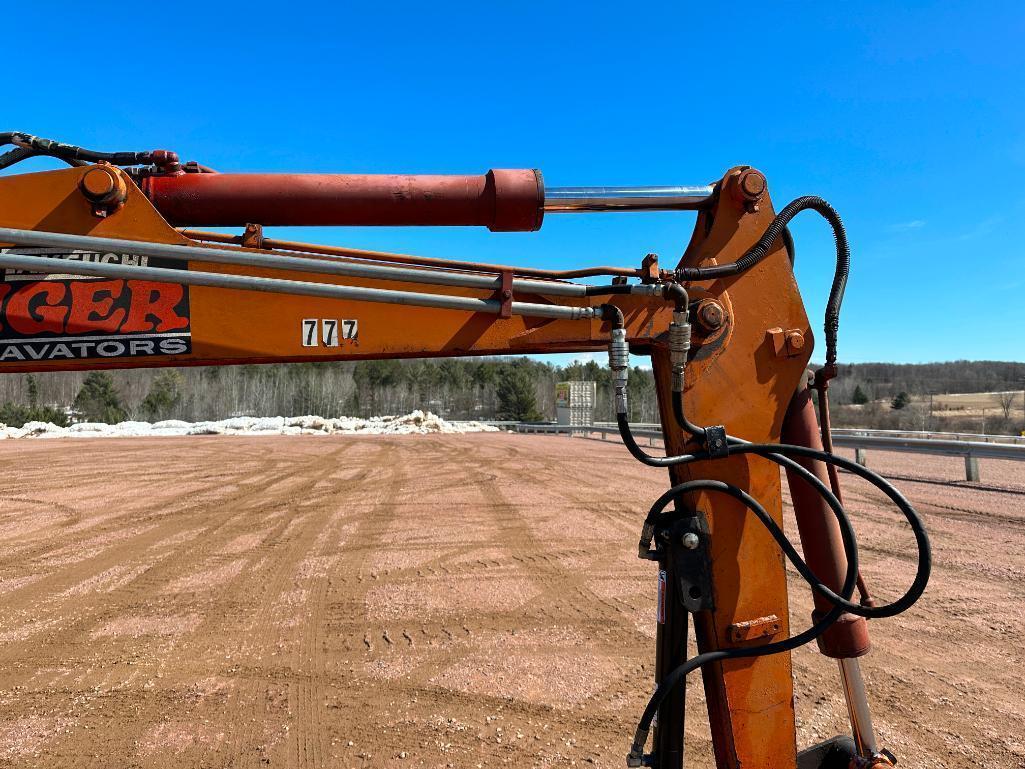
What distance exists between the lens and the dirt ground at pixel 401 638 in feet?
10.7

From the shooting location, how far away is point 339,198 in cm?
210

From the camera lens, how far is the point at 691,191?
2174 mm

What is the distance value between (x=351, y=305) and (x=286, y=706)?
9.51 feet

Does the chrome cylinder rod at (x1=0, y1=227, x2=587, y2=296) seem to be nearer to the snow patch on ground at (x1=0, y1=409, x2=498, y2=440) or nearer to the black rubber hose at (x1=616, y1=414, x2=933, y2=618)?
the black rubber hose at (x1=616, y1=414, x2=933, y2=618)

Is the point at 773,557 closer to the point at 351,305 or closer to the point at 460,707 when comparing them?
the point at 351,305

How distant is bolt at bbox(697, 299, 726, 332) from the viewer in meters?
2.01

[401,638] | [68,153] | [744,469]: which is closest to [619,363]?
[744,469]

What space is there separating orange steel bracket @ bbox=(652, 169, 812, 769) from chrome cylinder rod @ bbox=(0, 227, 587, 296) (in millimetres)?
557

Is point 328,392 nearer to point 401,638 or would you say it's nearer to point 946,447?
point 946,447

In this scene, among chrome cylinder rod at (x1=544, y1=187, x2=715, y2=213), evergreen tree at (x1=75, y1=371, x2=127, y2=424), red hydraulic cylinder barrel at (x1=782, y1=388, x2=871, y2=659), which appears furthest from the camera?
evergreen tree at (x1=75, y1=371, x2=127, y2=424)

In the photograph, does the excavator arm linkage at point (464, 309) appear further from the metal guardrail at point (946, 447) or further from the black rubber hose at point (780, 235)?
the metal guardrail at point (946, 447)

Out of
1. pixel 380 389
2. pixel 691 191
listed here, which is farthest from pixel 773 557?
pixel 380 389

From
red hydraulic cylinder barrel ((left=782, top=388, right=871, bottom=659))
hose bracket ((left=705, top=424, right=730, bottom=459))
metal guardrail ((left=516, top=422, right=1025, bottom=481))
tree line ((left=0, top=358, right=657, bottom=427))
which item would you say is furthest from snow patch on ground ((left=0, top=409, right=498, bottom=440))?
hose bracket ((left=705, top=424, right=730, bottom=459))

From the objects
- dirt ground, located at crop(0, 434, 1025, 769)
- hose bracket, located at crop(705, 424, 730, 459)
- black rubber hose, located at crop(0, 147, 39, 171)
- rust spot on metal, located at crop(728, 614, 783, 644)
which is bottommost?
dirt ground, located at crop(0, 434, 1025, 769)
